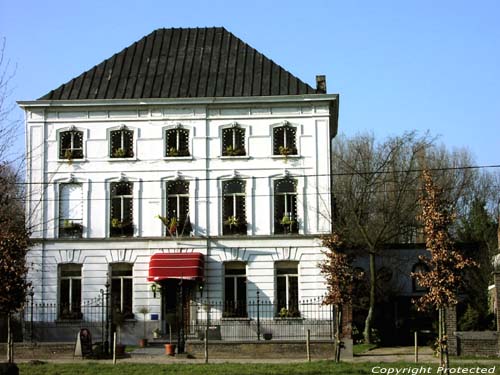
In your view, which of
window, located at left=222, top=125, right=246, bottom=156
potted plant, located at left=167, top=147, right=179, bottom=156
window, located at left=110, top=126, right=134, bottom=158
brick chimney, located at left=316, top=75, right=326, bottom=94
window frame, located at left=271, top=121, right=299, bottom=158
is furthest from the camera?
brick chimney, located at left=316, top=75, right=326, bottom=94

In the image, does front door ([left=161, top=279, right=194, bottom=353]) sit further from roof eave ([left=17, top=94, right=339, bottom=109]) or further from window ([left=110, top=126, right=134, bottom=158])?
roof eave ([left=17, top=94, right=339, bottom=109])

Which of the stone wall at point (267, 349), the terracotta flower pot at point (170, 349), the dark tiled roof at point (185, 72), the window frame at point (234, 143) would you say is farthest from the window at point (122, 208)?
the stone wall at point (267, 349)

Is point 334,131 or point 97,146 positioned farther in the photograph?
point 334,131

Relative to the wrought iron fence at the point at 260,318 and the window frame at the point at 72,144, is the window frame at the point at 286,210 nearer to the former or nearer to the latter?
the wrought iron fence at the point at 260,318

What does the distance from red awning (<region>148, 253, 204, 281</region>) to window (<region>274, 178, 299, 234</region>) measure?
3.82 metres

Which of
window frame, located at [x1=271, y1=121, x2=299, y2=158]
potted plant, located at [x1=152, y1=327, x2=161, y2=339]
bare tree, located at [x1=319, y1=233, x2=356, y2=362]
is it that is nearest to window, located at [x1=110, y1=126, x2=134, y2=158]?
window frame, located at [x1=271, y1=121, x2=299, y2=158]

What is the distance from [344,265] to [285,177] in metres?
10.2

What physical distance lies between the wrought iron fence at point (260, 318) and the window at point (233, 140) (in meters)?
6.63

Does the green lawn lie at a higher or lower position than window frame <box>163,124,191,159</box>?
lower

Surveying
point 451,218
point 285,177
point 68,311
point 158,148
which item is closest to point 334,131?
point 285,177

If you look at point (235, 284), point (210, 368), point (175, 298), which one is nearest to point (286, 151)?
point (235, 284)

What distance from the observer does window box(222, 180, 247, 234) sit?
3841cm

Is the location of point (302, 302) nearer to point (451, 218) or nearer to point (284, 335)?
point (284, 335)

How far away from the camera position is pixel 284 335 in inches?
1447
